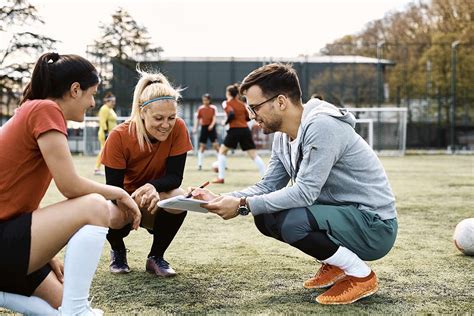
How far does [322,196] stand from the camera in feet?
13.1

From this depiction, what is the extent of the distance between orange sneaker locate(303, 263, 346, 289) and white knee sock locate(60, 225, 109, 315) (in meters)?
1.67

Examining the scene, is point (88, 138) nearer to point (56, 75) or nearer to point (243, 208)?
point (243, 208)

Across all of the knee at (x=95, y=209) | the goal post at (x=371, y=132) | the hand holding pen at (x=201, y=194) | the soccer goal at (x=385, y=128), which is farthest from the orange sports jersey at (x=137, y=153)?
the soccer goal at (x=385, y=128)

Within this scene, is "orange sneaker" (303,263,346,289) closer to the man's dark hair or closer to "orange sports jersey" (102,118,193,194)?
the man's dark hair

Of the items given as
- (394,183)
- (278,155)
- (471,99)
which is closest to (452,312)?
(278,155)

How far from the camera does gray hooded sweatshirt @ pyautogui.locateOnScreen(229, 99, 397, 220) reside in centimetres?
373

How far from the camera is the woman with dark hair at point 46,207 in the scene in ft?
9.62

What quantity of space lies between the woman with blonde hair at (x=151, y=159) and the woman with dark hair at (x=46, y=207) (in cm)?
108

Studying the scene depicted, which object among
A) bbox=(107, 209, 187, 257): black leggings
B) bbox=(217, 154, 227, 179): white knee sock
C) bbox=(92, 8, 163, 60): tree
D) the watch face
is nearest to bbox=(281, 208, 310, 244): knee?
the watch face

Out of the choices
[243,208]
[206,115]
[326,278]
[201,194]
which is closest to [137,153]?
[201,194]

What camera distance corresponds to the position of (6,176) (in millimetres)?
2969

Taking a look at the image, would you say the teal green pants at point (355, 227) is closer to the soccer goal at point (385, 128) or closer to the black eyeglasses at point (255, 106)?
the black eyeglasses at point (255, 106)

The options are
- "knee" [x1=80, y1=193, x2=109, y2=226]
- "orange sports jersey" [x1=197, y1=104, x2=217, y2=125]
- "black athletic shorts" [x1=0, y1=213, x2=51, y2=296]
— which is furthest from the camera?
"orange sports jersey" [x1=197, y1=104, x2=217, y2=125]

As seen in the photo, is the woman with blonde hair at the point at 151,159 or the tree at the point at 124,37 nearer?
the woman with blonde hair at the point at 151,159
